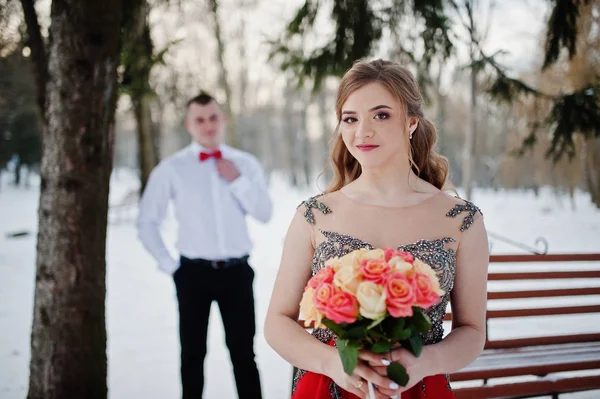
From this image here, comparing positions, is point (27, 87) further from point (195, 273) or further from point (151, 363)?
point (195, 273)

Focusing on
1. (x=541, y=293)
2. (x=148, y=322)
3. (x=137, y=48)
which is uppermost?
(x=137, y=48)

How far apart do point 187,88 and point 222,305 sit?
1216 centimetres

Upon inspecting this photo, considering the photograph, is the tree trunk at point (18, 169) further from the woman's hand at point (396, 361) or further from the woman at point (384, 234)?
the woman's hand at point (396, 361)

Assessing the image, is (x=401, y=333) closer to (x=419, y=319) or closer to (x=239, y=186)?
(x=419, y=319)

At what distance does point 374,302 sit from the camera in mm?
1300

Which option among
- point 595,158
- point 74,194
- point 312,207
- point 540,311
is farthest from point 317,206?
point 595,158

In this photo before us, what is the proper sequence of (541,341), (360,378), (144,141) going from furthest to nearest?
1. (144,141)
2. (541,341)
3. (360,378)

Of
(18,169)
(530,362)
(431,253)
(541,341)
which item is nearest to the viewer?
(431,253)

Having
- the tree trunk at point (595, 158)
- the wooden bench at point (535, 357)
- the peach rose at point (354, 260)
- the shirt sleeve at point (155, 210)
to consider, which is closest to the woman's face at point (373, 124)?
the peach rose at point (354, 260)

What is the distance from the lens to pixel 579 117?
12.7 ft

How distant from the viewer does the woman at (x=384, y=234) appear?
1.75 m

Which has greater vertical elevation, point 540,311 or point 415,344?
point 415,344

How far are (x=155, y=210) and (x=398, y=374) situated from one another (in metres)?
2.45

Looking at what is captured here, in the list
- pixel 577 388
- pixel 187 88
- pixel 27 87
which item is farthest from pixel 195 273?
pixel 187 88
